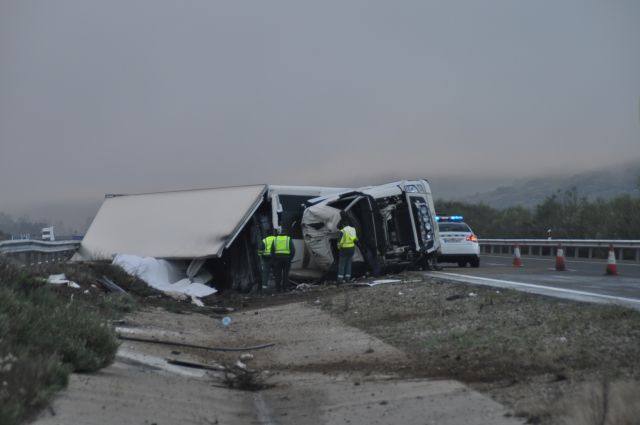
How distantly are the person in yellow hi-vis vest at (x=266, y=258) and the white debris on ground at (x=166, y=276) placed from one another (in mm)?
1297

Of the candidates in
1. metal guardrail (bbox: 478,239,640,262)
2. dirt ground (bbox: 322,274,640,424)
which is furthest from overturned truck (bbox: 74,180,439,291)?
metal guardrail (bbox: 478,239,640,262)

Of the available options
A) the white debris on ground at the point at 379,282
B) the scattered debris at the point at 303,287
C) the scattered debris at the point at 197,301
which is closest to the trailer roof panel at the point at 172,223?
the scattered debris at the point at 197,301

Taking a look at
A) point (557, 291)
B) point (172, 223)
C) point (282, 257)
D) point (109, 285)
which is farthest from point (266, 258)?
point (557, 291)

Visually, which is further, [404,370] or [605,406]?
[404,370]

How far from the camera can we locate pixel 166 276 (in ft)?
70.2

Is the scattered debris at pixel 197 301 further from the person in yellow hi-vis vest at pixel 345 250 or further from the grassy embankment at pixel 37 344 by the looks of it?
the grassy embankment at pixel 37 344

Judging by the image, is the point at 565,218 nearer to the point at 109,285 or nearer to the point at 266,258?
the point at 266,258

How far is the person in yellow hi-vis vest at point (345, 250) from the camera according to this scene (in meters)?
20.2

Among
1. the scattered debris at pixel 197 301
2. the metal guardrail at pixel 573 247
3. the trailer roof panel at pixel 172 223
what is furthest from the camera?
the metal guardrail at pixel 573 247

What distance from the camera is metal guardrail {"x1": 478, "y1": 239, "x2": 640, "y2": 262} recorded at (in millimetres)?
33562

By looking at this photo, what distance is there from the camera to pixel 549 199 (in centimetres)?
5931

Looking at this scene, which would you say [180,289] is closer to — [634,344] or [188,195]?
[188,195]

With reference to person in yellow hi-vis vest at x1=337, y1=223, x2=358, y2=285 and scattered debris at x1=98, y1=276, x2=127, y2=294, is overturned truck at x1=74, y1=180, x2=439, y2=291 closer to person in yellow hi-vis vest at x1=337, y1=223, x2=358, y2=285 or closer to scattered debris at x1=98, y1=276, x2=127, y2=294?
person in yellow hi-vis vest at x1=337, y1=223, x2=358, y2=285

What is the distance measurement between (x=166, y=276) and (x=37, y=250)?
3.43 m
